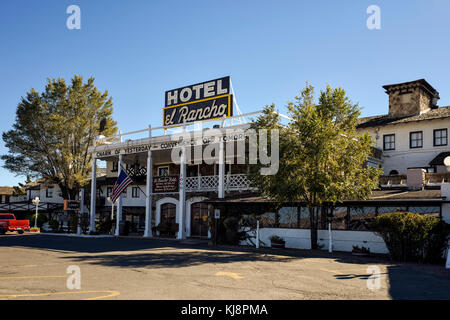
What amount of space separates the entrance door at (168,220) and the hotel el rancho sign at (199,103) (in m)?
6.21

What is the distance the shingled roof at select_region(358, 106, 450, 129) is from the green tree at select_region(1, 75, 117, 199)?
24008mm

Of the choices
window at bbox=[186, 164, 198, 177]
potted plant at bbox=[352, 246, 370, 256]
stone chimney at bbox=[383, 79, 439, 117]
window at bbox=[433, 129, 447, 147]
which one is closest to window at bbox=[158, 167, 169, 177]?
window at bbox=[186, 164, 198, 177]

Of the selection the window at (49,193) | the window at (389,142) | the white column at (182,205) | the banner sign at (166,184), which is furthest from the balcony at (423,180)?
the window at (49,193)

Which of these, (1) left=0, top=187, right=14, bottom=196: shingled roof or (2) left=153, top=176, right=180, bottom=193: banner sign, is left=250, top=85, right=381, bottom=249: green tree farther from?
(1) left=0, top=187, right=14, bottom=196: shingled roof

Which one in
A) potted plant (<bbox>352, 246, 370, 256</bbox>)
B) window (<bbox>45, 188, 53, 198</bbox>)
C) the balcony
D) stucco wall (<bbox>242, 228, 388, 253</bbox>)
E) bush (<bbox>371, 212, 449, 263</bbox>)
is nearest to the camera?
bush (<bbox>371, 212, 449, 263</bbox>)

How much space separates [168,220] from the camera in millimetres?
30312

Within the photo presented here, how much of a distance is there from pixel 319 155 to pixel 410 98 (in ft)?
56.4

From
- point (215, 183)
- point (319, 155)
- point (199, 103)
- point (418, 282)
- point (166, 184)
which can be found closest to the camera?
point (418, 282)

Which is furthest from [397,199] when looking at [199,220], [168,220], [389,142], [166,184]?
[168,220]

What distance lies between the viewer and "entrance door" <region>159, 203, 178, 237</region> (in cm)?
2809

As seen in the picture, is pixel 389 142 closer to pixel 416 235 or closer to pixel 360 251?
pixel 360 251

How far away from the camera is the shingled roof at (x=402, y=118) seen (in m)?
27.8

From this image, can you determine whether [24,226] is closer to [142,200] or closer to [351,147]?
[142,200]
